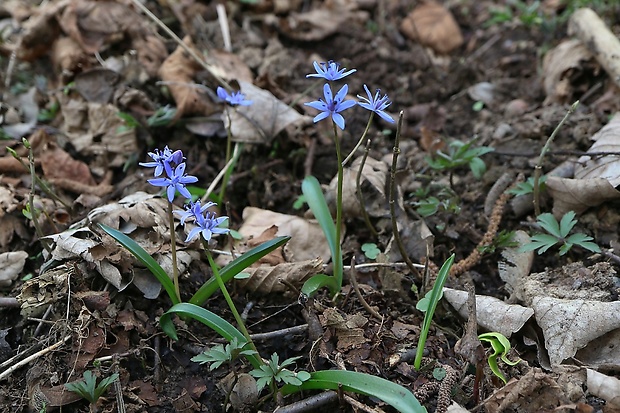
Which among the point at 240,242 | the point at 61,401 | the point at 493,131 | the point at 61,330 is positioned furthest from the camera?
the point at 493,131

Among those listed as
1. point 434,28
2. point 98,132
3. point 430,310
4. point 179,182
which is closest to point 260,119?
point 98,132

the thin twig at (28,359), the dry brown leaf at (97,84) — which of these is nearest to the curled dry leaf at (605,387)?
the thin twig at (28,359)

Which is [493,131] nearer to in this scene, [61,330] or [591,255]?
[591,255]

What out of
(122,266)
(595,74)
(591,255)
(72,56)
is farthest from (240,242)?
(595,74)

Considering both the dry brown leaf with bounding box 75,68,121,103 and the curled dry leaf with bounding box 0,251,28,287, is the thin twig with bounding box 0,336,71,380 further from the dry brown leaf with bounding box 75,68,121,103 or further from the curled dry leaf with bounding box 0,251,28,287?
the dry brown leaf with bounding box 75,68,121,103

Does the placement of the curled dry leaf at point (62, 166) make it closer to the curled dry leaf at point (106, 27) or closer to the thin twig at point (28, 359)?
the curled dry leaf at point (106, 27)

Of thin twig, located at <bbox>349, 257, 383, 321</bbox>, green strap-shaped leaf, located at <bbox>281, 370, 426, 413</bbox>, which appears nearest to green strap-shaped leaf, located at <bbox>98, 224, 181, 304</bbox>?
green strap-shaped leaf, located at <bbox>281, 370, 426, 413</bbox>
